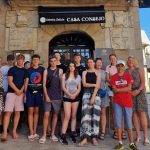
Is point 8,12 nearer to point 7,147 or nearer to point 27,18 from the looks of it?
point 27,18

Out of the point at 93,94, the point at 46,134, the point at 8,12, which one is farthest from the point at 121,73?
the point at 8,12

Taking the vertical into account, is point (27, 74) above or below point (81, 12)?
below

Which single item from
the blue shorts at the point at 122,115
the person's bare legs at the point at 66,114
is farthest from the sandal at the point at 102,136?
the person's bare legs at the point at 66,114

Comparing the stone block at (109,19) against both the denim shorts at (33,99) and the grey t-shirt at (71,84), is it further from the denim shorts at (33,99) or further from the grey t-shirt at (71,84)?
the denim shorts at (33,99)

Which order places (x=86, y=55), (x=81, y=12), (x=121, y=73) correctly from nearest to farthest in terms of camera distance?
(x=121, y=73) → (x=81, y=12) → (x=86, y=55)

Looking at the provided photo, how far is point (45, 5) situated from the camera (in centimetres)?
906

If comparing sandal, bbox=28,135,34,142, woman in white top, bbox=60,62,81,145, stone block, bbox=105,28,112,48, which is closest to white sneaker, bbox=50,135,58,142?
woman in white top, bbox=60,62,81,145

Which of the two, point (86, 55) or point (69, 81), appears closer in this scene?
Answer: point (69, 81)

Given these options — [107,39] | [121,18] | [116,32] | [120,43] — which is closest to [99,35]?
[107,39]

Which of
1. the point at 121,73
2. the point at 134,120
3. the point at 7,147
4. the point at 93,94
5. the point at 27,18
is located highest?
the point at 27,18

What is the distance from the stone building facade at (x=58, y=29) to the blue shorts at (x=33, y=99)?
3018 mm

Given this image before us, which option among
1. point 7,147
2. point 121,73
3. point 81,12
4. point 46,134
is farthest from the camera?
point 81,12

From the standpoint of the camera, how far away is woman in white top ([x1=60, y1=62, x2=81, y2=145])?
18.7ft

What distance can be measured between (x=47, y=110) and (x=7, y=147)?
120 cm
